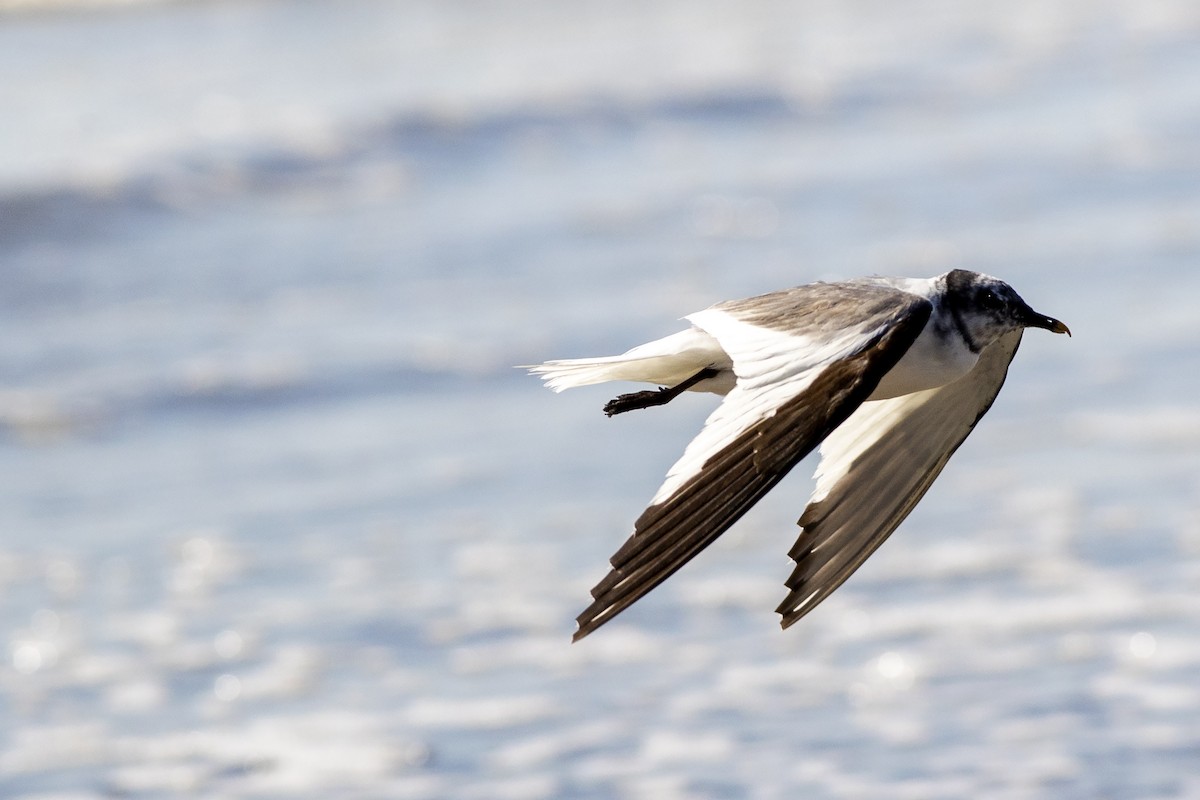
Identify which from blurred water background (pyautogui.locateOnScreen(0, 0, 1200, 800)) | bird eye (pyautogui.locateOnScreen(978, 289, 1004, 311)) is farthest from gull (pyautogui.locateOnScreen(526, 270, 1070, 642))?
blurred water background (pyautogui.locateOnScreen(0, 0, 1200, 800))

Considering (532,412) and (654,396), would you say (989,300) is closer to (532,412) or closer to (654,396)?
(654,396)

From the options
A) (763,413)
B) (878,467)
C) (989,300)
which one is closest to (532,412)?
(878,467)

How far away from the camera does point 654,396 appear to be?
174 inches

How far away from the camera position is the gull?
3441mm

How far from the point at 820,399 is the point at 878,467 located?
1033 mm

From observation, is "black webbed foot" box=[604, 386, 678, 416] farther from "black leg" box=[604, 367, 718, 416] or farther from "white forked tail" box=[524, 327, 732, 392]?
"white forked tail" box=[524, 327, 732, 392]

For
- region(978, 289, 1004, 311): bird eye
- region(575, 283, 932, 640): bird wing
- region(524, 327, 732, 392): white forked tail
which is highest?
region(524, 327, 732, 392): white forked tail

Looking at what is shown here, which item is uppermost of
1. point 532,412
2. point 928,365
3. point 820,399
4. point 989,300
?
point 532,412

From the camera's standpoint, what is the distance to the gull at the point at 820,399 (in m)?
3.44

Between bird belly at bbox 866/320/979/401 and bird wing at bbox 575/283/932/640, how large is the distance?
0.39ft

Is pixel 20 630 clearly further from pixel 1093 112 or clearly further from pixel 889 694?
pixel 1093 112

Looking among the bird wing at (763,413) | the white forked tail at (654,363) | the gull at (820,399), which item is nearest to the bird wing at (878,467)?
the gull at (820,399)

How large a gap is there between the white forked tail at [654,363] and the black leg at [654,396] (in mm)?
21

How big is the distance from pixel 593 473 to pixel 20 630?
7.72 ft
